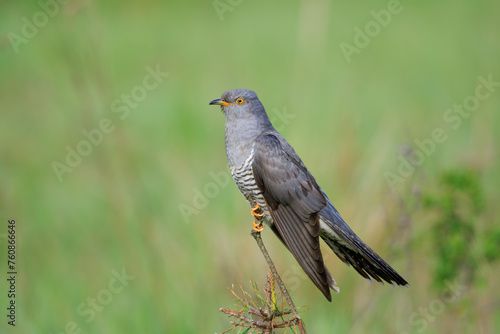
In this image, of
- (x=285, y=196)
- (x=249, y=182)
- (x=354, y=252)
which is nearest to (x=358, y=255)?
(x=354, y=252)

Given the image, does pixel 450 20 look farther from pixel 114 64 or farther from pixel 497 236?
pixel 497 236

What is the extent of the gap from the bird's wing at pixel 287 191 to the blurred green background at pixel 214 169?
60 centimetres

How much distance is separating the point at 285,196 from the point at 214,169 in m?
3.37

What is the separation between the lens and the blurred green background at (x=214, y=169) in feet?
13.6

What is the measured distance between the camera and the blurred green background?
163 inches

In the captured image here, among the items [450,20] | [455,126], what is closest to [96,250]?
[455,126]

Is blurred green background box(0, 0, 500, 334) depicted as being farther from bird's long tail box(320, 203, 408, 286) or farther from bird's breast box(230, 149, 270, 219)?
bird's breast box(230, 149, 270, 219)

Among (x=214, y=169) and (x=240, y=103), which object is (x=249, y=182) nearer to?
(x=240, y=103)

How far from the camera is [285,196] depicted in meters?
3.33

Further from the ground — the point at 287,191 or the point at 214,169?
the point at 214,169

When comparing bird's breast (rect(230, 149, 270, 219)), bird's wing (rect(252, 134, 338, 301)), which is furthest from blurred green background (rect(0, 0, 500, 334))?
bird's breast (rect(230, 149, 270, 219))

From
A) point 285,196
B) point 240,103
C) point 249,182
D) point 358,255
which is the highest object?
point 240,103

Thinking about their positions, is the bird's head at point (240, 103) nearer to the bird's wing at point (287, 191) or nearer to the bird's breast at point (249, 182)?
the bird's wing at point (287, 191)

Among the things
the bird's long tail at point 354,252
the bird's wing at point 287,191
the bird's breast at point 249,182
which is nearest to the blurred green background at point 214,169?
the bird's long tail at point 354,252
